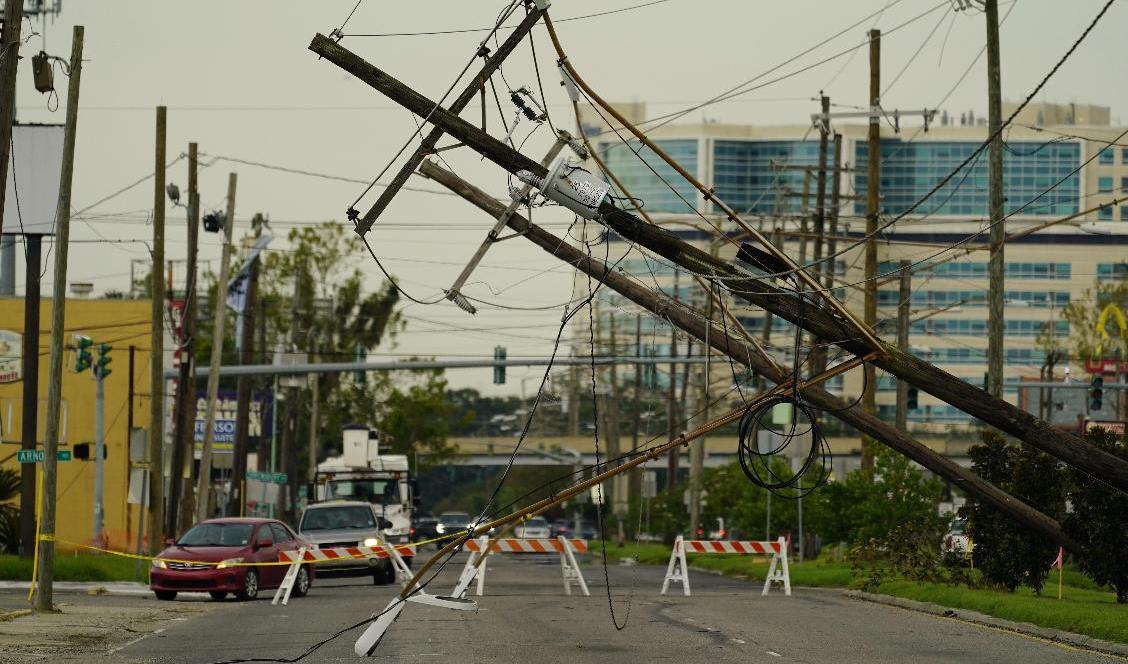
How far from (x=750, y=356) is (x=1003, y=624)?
4791 millimetres

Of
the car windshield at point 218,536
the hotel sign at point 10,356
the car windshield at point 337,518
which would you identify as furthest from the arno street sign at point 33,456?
the hotel sign at point 10,356

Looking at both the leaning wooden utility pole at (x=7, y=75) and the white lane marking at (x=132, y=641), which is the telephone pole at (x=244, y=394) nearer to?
the white lane marking at (x=132, y=641)

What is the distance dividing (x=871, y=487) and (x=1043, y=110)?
142m

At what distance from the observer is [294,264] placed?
234 feet

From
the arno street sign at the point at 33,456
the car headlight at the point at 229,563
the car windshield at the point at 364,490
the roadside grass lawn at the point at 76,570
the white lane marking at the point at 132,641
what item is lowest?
the roadside grass lawn at the point at 76,570

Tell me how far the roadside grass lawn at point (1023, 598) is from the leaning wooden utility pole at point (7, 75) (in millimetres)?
11600

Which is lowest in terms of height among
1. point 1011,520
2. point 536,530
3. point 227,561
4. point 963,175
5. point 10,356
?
point 536,530

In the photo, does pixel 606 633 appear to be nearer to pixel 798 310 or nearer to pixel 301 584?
pixel 798 310

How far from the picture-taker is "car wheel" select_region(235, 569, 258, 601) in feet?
100

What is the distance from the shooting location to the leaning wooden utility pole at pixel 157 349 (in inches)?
1548

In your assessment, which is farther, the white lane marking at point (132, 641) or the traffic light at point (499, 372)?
the traffic light at point (499, 372)

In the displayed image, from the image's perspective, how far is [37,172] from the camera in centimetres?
3409

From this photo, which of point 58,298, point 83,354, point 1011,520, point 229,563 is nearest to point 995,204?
point 1011,520

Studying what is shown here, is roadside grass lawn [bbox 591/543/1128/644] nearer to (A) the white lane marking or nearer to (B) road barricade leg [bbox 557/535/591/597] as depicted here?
(B) road barricade leg [bbox 557/535/591/597]
